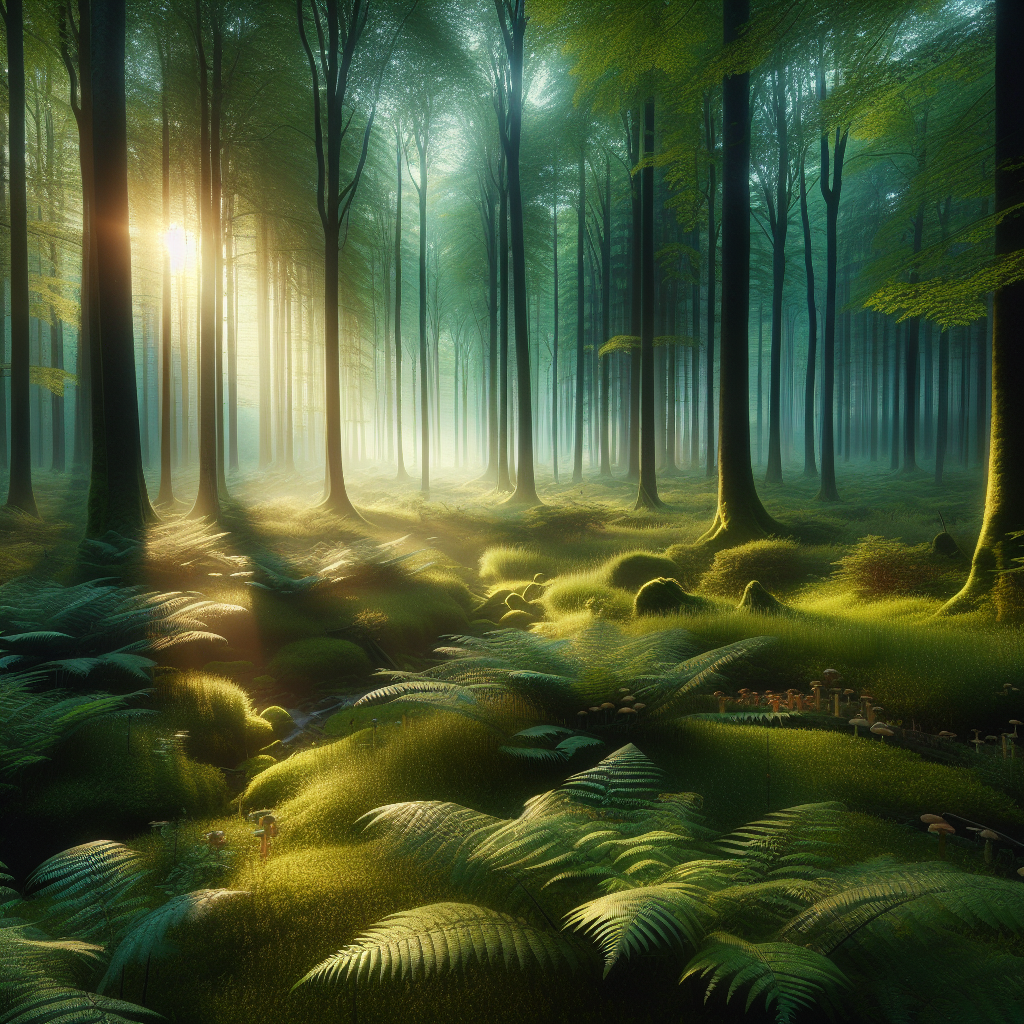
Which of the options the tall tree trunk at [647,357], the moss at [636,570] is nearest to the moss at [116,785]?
the moss at [636,570]

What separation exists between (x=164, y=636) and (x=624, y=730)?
13.3ft

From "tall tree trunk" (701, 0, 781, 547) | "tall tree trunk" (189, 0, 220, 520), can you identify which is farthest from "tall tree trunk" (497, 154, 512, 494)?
"tall tree trunk" (701, 0, 781, 547)

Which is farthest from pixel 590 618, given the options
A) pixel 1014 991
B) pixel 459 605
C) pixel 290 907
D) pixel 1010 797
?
pixel 1014 991

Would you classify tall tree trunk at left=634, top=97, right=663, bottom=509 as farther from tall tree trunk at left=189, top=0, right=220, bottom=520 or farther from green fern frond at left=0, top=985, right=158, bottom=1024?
green fern frond at left=0, top=985, right=158, bottom=1024

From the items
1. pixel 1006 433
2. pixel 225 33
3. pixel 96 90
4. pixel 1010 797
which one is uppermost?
pixel 225 33

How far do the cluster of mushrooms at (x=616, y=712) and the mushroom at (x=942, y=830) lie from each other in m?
1.55

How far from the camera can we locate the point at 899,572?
7391 mm

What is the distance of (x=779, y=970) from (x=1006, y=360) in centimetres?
647

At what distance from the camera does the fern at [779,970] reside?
150 cm

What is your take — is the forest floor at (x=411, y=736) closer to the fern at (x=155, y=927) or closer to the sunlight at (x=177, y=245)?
the fern at (x=155, y=927)

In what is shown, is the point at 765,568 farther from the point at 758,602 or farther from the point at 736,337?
the point at 736,337

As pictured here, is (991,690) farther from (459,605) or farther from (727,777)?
(459,605)

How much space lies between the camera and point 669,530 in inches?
491

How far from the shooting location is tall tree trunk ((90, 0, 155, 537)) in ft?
27.4
